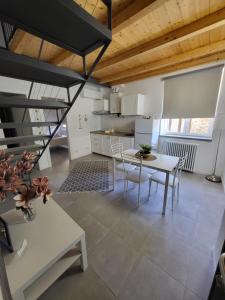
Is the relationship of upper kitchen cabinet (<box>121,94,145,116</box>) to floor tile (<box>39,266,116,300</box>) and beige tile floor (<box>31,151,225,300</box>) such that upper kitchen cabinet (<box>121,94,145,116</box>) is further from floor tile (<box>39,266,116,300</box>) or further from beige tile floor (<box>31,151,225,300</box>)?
floor tile (<box>39,266,116,300</box>)

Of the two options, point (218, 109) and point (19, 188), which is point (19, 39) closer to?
point (19, 188)

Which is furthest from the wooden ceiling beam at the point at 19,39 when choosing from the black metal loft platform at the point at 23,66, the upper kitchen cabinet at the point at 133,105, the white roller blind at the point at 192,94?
the white roller blind at the point at 192,94

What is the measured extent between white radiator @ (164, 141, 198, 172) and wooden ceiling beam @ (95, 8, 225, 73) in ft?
7.32

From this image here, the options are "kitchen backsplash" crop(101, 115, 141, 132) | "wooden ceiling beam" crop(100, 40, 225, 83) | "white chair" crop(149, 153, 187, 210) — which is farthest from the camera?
"kitchen backsplash" crop(101, 115, 141, 132)

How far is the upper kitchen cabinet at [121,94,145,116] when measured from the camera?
392 cm

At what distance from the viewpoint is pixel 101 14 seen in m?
1.71

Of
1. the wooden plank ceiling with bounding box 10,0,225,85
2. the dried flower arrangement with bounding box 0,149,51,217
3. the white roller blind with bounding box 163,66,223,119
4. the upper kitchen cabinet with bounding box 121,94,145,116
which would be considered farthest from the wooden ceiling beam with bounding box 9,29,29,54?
the white roller blind with bounding box 163,66,223,119

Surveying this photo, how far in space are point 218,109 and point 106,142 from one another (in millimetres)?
3198

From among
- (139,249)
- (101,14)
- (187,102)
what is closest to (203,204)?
(139,249)

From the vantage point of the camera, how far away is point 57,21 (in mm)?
711

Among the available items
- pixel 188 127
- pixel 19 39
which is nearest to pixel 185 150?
pixel 188 127

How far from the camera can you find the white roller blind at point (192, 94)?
2.88m

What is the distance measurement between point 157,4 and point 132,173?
2256mm

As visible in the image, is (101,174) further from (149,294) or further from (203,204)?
(149,294)
